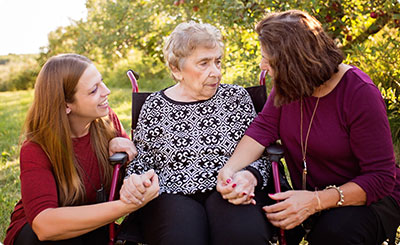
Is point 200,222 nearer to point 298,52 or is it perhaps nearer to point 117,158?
point 117,158

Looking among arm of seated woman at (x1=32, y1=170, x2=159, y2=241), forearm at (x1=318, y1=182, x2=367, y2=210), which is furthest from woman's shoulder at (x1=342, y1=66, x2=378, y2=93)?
arm of seated woman at (x1=32, y1=170, x2=159, y2=241)

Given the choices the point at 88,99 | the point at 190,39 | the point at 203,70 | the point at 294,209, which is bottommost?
the point at 294,209

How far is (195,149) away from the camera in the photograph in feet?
7.67

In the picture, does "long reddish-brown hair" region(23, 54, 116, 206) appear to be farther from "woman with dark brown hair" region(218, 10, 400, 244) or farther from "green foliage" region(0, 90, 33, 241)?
"woman with dark brown hair" region(218, 10, 400, 244)

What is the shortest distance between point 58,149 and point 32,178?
186 millimetres

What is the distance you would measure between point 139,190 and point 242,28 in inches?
102

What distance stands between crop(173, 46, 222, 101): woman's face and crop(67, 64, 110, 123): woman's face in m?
0.51

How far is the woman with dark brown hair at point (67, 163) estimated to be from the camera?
190 cm

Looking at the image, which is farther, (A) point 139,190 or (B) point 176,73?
(B) point 176,73

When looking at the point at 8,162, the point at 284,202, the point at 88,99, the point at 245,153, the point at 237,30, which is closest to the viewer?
the point at 284,202

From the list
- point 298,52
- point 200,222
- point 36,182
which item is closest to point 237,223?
point 200,222

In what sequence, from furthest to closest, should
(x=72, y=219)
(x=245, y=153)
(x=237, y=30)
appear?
(x=237, y=30) < (x=245, y=153) < (x=72, y=219)

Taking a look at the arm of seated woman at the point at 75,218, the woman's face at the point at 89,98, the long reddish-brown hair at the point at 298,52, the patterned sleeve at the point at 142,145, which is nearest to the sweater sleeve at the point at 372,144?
the long reddish-brown hair at the point at 298,52

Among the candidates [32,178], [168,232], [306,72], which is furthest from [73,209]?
[306,72]
